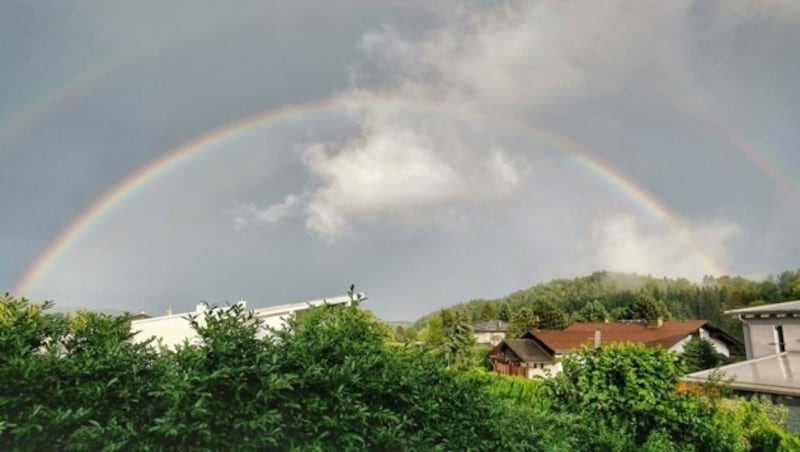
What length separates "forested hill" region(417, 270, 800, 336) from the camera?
60756 mm

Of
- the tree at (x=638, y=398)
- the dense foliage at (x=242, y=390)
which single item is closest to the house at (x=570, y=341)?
the tree at (x=638, y=398)

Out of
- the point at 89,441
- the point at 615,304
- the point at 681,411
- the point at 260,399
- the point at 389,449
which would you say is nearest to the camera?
→ the point at 89,441

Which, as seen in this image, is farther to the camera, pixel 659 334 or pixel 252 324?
pixel 659 334

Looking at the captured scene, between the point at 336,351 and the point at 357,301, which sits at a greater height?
the point at 357,301

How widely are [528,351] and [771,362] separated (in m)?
22.2

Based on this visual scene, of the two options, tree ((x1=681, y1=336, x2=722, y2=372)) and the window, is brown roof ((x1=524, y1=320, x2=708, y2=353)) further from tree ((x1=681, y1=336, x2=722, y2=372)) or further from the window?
the window

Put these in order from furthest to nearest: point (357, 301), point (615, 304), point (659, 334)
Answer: point (615, 304) < point (659, 334) < point (357, 301)

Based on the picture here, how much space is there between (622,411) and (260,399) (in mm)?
5397

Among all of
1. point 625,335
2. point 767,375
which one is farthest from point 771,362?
point 625,335

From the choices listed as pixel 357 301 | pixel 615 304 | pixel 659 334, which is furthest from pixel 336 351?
pixel 615 304

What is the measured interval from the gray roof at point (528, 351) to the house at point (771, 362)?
686 inches

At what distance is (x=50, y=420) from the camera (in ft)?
10.4

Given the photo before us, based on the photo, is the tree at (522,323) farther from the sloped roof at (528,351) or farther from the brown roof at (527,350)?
the sloped roof at (528,351)

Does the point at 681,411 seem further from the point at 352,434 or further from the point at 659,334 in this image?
the point at 659,334
